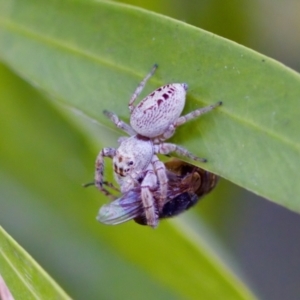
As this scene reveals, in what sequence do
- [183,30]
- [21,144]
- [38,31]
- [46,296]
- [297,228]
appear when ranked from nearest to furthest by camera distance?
[46,296], [183,30], [38,31], [21,144], [297,228]

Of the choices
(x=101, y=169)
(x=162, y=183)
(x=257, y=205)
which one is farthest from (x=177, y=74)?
(x=257, y=205)

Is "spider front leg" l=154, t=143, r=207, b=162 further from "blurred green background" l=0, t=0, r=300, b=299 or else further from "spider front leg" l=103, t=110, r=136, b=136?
"blurred green background" l=0, t=0, r=300, b=299

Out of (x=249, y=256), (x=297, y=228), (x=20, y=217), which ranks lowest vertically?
(x=20, y=217)

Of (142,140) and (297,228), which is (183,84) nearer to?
Result: (142,140)

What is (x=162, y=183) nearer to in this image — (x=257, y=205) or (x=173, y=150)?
(x=173, y=150)

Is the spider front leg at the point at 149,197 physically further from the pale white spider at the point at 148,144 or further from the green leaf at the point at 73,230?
the green leaf at the point at 73,230

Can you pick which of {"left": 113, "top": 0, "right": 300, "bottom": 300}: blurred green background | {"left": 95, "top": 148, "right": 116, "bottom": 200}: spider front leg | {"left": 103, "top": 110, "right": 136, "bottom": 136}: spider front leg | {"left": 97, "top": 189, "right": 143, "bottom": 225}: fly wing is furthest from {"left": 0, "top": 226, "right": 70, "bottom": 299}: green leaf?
{"left": 113, "top": 0, "right": 300, "bottom": 300}: blurred green background

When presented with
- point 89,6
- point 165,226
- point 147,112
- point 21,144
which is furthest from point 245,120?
point 21,144
